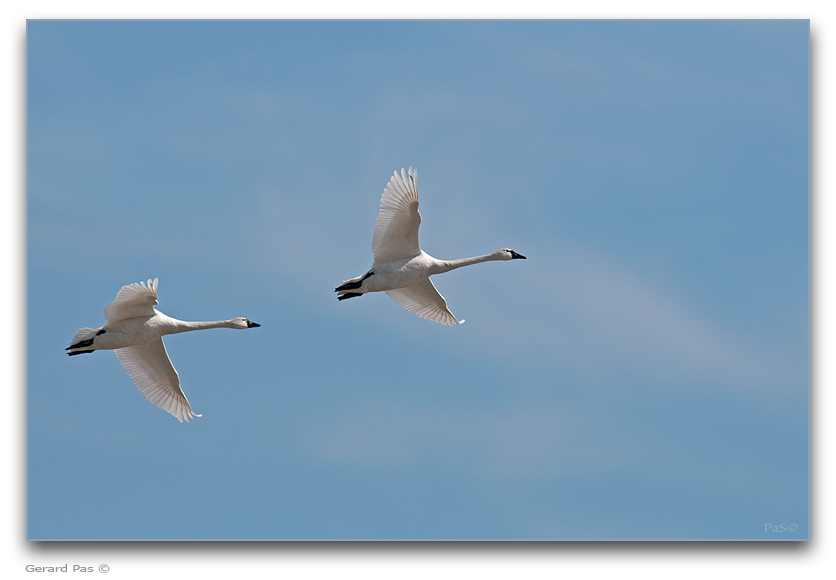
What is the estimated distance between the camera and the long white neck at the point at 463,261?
1989cm

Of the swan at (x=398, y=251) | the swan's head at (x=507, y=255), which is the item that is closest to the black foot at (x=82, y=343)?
the swan at (x=398, y=251)

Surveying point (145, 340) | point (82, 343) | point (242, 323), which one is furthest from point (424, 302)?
point (82, 343)

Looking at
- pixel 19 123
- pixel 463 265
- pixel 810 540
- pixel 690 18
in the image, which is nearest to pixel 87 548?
pixel 19 123

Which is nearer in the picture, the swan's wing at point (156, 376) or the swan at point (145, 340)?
the swan at point (145, 340)

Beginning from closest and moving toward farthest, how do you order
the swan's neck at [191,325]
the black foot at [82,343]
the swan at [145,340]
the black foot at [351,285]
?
the swan at [145,340] < the black foot at [82,343] < the swan's neck at [191,325] < the black foot at [351,285]

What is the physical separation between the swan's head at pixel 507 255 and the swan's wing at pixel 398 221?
5.39ft

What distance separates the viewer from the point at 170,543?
16953mm

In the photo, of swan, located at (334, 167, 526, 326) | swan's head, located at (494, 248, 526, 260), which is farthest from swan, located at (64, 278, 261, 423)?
swan's head, located at (494, 248, 526, 260)

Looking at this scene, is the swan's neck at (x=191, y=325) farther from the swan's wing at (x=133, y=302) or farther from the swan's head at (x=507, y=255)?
the swan's head at (x=507, y=255)

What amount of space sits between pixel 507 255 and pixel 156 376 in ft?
21.5

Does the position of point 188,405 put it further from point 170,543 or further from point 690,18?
point 690,18

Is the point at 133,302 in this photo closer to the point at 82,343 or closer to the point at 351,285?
the point at 82,343

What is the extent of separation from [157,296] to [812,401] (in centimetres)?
1025

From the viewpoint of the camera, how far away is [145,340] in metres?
18.9
